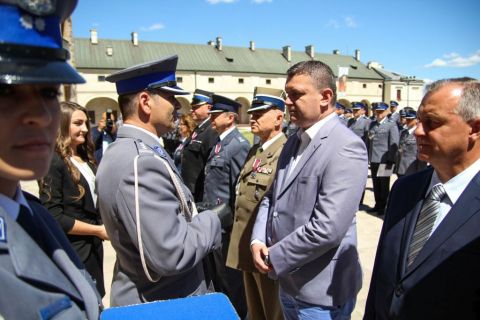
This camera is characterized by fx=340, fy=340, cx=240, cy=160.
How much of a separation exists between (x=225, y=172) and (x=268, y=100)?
1119 mm

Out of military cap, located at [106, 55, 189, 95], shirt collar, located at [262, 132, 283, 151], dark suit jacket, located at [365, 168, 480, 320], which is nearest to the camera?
dark suit jacket, located at [365, 168, 480, 320]

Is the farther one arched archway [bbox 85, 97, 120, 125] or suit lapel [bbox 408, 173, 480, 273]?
arched archway [bbox 85, 97, 120, 125]

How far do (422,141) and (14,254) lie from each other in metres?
1.85

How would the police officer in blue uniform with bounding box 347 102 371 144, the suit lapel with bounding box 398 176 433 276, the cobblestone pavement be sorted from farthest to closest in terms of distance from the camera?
the police officer in blue uniform with bounding box 347 102 371 144 < the cobblestone pavement < the suit lapel with bounding box 398 176 433 276

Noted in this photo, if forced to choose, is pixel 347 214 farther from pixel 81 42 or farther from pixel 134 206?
pixel 81 42

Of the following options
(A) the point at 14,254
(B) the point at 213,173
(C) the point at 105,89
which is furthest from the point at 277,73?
(A) the point at 14,254

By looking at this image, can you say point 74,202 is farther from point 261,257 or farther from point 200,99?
point 200,99

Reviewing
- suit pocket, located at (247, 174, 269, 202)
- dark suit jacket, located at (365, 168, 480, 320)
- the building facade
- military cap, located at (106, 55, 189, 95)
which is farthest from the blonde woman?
the building facade

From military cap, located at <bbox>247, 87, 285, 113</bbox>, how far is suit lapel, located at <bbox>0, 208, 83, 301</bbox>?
296 cm

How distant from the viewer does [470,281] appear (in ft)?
5.00

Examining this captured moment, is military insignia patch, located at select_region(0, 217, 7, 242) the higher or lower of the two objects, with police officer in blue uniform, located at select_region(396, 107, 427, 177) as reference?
higher

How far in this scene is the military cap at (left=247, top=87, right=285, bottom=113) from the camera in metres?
3.73

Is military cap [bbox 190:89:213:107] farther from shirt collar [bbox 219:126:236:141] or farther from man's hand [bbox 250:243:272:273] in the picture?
man's hand [bbox 250:243:272:273]

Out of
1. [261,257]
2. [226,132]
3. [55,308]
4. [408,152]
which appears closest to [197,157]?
[226,132]
